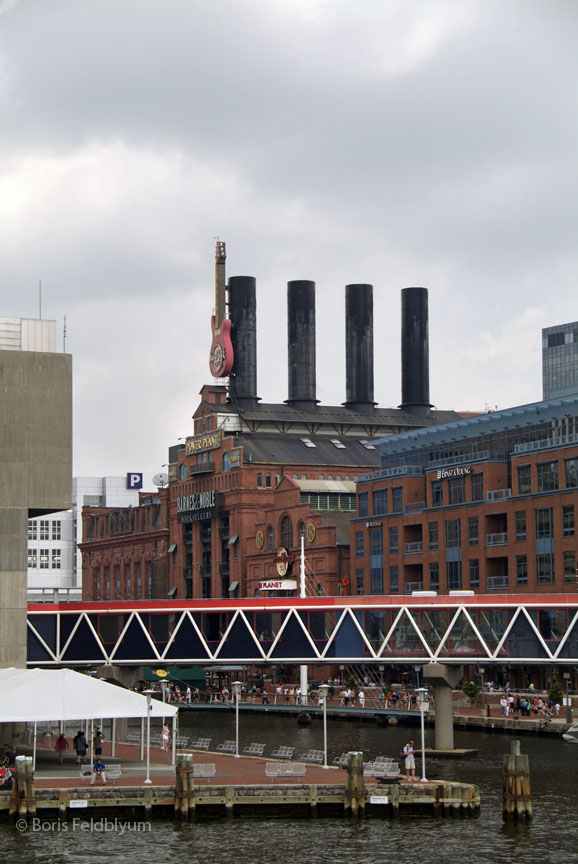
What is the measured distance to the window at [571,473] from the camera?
6132 inches

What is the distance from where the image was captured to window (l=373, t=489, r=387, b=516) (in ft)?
614

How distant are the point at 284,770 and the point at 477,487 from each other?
92.6 metres

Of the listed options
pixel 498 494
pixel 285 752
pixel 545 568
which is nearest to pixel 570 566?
pixel 545 568

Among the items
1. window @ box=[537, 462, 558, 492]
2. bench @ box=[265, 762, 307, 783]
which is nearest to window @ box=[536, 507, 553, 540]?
window @ box=[537, 462, 558, 492]

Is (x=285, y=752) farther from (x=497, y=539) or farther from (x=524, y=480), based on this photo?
(x=497, y=539)

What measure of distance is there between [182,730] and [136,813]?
6038 cm

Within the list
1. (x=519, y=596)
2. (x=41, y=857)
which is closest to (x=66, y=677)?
(x=41, y=857)

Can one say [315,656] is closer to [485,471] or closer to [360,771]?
[360,771]

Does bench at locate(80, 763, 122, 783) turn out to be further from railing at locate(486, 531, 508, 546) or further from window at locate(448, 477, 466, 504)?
window at locate(448, 477, 466, 504)

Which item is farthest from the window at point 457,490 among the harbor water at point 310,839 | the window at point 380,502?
the harbor water at point 310,839

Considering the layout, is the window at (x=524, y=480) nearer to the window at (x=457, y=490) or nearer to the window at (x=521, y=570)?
the window at (x=521, y=570)

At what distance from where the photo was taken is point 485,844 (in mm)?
70938

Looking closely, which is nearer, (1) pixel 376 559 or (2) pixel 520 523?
(2) pixel 520 523

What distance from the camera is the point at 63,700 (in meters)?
80.6
